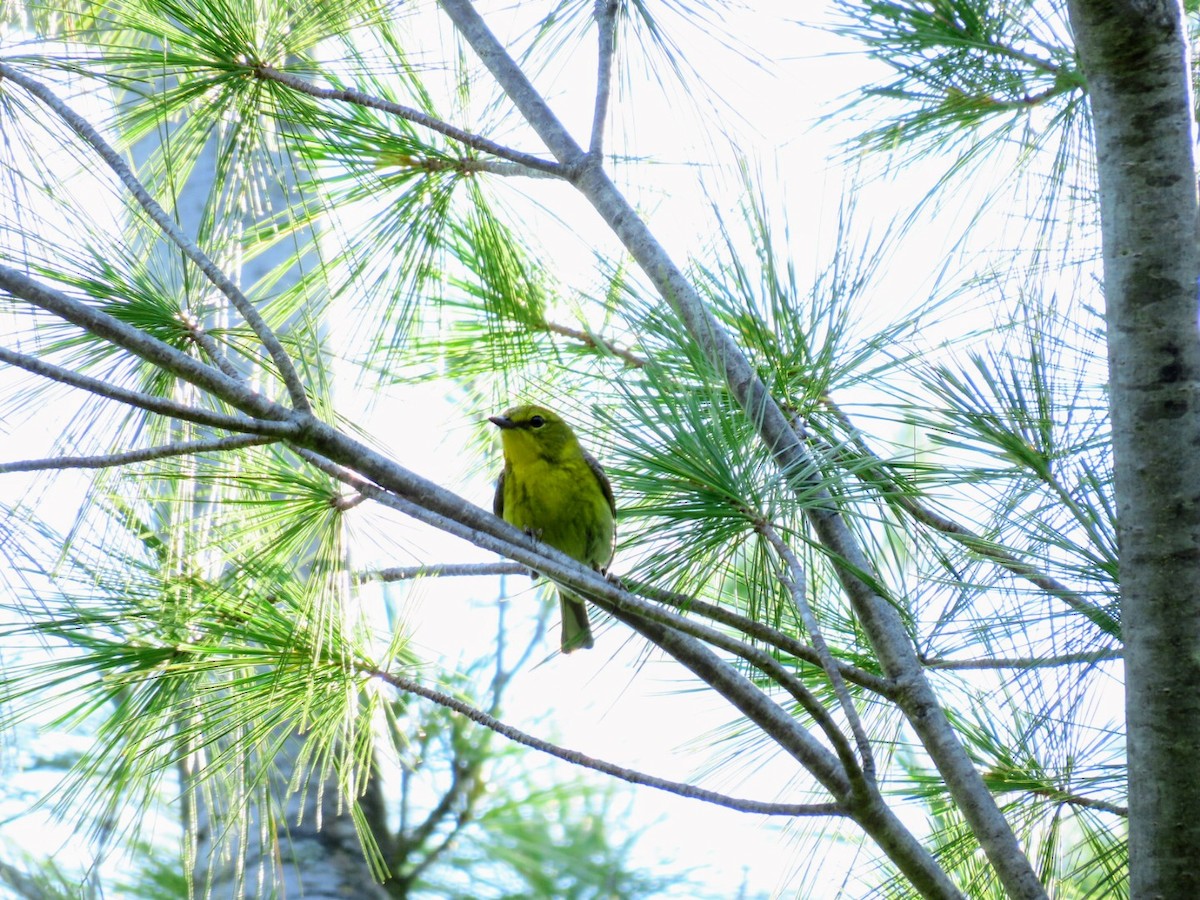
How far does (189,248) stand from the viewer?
1906 mm

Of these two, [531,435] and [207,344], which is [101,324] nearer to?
[207,344]

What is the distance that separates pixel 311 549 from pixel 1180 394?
170 centimetres

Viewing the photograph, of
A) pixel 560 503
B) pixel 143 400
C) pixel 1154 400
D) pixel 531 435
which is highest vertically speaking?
pixel 531 435

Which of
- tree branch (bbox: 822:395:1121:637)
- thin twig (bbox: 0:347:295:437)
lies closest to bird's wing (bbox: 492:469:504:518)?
tree branch (bbox: 822:395:1121:637)

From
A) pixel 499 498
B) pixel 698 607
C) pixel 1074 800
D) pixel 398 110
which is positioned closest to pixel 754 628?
pixel 698 607

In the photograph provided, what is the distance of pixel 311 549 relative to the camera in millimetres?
2691

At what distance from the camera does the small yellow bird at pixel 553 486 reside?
10.7ft

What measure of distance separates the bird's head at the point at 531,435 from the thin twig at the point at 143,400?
1.51 metres

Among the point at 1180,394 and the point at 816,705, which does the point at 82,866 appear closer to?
the point at 816,705

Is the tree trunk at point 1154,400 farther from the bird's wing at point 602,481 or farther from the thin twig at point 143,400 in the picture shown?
the bird's wing at point 602,481

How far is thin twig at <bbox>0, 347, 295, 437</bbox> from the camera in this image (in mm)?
1572

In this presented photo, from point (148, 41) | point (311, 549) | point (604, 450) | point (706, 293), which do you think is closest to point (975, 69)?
point (706, 293)

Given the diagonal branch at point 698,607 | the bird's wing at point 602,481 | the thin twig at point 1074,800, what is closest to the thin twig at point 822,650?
the diagonal branch at point 698,607

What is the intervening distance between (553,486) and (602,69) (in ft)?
3.42
